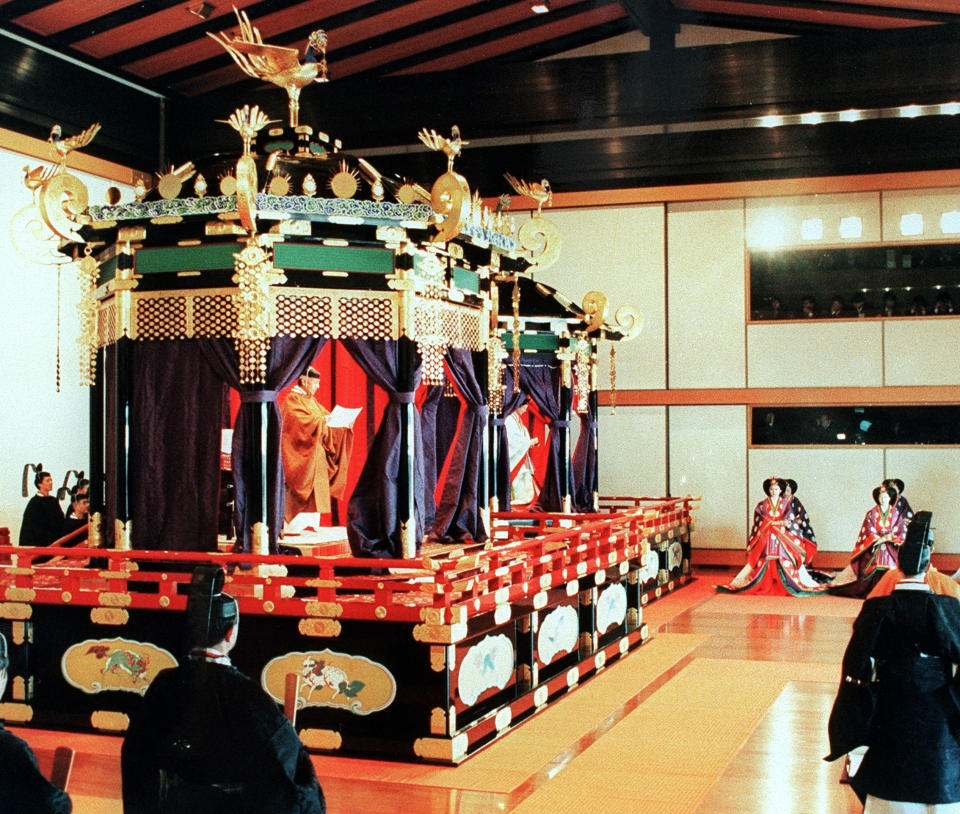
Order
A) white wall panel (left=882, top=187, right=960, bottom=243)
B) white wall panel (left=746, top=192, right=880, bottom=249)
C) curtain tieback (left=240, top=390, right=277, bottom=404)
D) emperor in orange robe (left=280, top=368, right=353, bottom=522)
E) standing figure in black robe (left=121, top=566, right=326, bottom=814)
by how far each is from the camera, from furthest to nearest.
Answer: white wall panel (left=746, top=192, right=880, bottom=249) < white wall panel (left=882, top=187, right=960, bottom=243) < emperor in orange robe (left=280, top=368, right=353, bottom=522) < curtain tieback (left=240, top=390, right=277, bottom=404) < standing figure in black robe (left=121, top=566, right=326, bottom=814)

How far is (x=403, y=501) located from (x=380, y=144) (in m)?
6.97

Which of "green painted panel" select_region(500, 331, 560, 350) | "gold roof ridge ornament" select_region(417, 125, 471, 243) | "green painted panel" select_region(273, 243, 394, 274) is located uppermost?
"gold roof ridge ornament" select_region(417, 125, 471, 243)

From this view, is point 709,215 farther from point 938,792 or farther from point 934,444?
point 938,792

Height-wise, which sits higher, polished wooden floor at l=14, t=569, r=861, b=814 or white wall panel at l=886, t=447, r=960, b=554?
white wall panel at l=886, t=447, r=960, b=554

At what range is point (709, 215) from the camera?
13.4m

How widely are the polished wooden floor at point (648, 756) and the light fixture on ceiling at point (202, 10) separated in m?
6.51

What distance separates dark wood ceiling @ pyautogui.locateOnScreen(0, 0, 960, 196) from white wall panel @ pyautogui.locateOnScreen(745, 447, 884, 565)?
3.01 meters

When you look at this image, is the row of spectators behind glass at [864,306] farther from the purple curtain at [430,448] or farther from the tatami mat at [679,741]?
the purple curtain at [430,448]

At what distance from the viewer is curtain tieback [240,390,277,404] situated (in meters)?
6.41

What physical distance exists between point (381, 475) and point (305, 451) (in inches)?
53.6

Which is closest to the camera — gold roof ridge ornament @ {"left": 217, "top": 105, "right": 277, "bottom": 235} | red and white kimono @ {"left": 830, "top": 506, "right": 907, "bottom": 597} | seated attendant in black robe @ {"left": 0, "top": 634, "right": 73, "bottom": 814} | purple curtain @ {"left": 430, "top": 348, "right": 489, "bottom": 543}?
seated attendant in black robe @ {"left": 0, "top": 634, "right": 73, "bottom": 814}

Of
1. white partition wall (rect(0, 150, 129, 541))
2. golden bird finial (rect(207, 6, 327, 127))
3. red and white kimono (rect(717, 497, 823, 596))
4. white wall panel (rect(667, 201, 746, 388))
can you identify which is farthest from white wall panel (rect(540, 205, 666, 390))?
golden bird finial (rect(207, 6, 327, 127))

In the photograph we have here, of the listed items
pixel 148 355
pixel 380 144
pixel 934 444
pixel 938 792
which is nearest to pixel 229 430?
pixel 148 355

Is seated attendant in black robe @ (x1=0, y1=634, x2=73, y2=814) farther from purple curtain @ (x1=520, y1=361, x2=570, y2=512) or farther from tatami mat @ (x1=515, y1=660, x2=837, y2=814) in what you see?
purple curtain @ (x1=520, y1=361, x2=570, y2=512)
